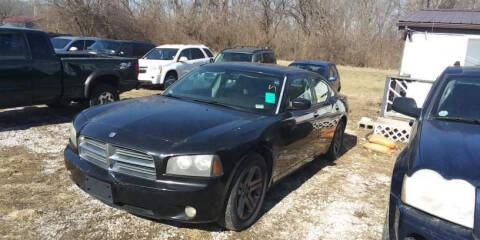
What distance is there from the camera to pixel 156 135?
12.2 feet

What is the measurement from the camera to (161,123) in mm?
3967

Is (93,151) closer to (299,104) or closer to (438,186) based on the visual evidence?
(299,104)

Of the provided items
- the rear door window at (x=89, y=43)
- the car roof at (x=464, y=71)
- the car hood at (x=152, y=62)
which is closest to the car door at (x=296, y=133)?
the car roof at (x=464, y=71)

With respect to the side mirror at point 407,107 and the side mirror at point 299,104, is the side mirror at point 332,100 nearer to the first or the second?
the side mirror at point 299,104

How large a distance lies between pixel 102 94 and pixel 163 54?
6669mm

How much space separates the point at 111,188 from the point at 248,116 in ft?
5.21

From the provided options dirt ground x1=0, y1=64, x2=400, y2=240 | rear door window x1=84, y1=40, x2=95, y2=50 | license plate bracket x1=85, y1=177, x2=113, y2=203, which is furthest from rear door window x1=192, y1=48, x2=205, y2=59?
license plate bracket x1=85, y1=177, x2=113, y2=203

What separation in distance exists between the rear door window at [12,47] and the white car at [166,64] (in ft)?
22.3

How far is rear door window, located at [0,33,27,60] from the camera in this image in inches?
281

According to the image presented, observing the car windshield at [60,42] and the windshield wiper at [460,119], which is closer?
the windshield wiper at [460,119]

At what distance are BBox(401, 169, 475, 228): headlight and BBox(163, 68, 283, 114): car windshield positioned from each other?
204 cm

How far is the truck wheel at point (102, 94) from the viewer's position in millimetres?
8720

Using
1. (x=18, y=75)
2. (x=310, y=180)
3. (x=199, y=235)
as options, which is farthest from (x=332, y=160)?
(x=18, y=75)

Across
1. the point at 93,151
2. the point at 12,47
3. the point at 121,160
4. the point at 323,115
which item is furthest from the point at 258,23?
the point at 121,160
